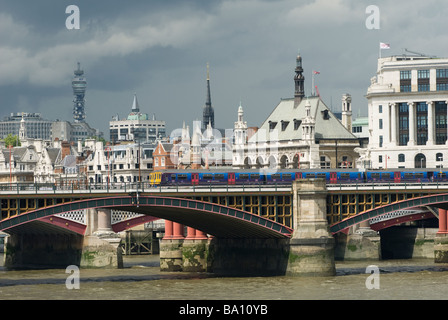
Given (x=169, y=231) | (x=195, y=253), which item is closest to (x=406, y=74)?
(x=169, y=231)

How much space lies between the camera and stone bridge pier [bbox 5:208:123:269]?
149m

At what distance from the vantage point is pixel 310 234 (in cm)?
12431

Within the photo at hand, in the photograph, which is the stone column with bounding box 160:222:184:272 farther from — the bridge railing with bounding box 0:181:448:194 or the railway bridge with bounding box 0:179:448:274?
the bridge railing with bounding box 0:181:448:194

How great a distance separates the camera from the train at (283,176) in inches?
5423

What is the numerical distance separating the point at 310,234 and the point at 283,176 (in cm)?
1913

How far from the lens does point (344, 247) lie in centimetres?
15600

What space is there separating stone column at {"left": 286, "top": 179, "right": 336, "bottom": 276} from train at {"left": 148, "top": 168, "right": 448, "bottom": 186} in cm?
922

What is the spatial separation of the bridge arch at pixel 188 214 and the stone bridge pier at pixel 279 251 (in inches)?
56.7

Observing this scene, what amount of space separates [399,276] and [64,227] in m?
43.3

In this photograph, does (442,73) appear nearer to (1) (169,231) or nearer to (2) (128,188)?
(1) (169,231)
